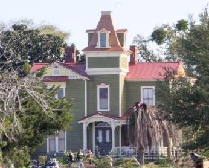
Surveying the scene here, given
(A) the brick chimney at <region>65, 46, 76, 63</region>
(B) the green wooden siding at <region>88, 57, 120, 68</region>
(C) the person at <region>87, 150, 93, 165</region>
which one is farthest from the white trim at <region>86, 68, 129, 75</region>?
(C) the person at <region>87, 150, 93, 165</region>

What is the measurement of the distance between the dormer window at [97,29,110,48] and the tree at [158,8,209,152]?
90.4 ft

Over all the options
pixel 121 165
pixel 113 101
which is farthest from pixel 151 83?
pixel 121 165

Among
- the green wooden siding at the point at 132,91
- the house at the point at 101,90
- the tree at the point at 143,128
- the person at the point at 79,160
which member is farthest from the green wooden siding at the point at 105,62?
the person at the point at 79,160

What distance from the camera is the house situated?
7169cm

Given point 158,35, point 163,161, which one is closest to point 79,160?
point 163,161

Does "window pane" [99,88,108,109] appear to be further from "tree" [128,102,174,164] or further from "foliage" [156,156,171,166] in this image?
"foliage" [156,156,171,166]

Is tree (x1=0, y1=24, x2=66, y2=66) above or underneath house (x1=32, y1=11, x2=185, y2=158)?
above

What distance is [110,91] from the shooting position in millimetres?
72000

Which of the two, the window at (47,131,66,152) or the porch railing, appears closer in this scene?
the porch railing

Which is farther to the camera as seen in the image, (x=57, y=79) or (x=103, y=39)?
(x=103, y=39)

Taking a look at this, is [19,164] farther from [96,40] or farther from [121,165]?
[96,40]

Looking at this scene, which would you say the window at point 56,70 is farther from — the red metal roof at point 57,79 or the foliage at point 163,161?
the foliage at point 163,161

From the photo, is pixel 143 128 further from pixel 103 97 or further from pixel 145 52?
pixel 145 52

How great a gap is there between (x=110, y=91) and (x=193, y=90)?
96.7 feet
